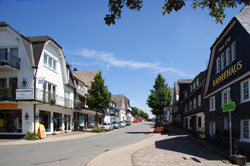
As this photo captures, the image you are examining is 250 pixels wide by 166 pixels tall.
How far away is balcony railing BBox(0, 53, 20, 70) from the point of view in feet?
70.5

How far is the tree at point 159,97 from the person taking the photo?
1339 inches

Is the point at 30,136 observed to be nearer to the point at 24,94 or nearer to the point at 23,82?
the point at 24,94

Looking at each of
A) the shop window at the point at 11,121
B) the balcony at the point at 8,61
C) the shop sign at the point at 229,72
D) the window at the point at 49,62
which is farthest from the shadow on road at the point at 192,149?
the window at the point at 49,62

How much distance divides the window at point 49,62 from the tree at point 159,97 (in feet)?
46.4

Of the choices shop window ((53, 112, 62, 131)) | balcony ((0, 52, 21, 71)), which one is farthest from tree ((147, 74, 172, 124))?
balcony ((0, 52, 21, 71))

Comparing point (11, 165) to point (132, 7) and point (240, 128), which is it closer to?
point (132, 7)

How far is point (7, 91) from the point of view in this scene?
71.9 ft

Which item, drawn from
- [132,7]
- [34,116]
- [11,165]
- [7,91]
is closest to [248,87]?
[132,7]

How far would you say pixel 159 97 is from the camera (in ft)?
112

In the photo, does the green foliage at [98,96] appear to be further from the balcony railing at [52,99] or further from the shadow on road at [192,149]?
the shadow on road at [192,149]

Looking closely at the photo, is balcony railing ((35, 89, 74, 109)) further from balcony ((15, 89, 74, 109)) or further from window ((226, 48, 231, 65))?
window ((226, 48, 231, 65))

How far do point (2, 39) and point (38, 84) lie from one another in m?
5.59

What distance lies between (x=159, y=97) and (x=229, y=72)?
63.2 ft

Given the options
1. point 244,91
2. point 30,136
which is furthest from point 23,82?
point 244,91
